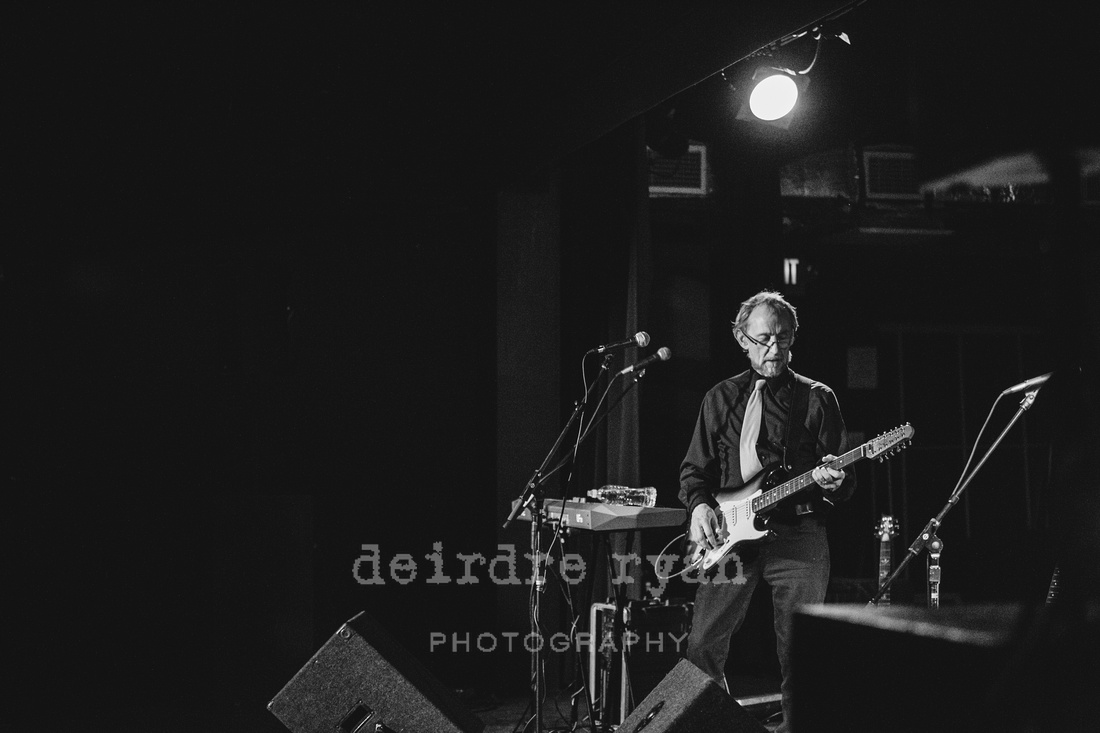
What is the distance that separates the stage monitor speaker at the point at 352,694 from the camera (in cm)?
261

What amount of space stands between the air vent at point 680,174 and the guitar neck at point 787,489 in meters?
2.87

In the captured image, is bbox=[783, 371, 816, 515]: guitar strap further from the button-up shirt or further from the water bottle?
the water bottle

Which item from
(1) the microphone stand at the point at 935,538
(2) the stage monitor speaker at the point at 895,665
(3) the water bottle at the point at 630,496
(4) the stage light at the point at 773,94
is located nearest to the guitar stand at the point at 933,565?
(1) the microphone stand at the point at 935,538

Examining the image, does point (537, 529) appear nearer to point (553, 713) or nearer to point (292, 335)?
point (553, 713)

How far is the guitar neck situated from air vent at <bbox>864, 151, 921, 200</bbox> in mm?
4098

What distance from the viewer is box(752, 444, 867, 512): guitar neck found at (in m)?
3.33

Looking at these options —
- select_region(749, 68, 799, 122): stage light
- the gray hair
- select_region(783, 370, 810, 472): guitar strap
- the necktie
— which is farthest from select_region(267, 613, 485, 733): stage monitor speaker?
select_region(749, 68, 799, 122): stage light

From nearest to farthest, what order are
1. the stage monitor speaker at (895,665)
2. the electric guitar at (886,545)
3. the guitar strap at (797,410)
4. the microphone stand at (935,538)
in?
the stage monitor speaker at (895,665), the microphone stand at (935,538), the guitar strap at (797,410), the electric guitar at (886,545)

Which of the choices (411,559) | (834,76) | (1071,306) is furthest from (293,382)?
(1071,306)

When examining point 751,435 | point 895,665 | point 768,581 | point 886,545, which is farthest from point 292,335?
point 895,665

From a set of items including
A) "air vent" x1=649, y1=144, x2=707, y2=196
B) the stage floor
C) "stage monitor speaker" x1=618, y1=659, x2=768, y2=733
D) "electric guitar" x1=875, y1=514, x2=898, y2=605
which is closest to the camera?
"stage monitor speaker" x1=618, y1=659, x2=768, y2=733

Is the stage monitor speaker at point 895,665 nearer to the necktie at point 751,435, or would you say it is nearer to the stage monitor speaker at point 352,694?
the stage monitor speaker at point 352,694

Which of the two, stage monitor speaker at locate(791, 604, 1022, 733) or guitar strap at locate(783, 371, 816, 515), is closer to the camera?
stage monitor speaker at locate(791, 604, 1022, 733)

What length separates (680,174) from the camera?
5.88m
